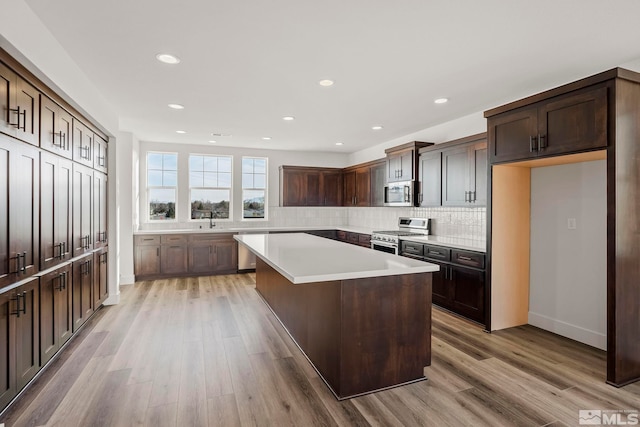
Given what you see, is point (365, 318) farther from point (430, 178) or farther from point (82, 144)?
point (82, 144)

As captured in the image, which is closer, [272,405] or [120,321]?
[272,405]

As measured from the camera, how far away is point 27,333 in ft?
7.75

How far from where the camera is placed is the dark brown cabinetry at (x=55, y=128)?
2.56 metres

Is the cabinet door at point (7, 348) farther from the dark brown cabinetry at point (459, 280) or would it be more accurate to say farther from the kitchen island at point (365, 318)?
the dark brown cabinetry at point (459, 280)

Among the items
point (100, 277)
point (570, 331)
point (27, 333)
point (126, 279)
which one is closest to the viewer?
point (27, 333)

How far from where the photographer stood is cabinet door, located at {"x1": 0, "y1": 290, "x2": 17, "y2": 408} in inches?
80.6

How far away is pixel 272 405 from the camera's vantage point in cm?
221

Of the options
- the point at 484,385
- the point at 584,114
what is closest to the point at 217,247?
the point at 484,385

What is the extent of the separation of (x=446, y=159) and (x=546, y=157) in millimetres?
1595

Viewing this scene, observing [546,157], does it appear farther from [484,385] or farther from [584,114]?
[484,385]

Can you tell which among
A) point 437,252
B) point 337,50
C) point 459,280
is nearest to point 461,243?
point 437,252

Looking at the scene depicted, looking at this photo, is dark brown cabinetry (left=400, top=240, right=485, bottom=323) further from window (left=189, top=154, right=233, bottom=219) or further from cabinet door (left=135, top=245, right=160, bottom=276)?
cabinet door (left=135, top=245, right=160, bottom=276)

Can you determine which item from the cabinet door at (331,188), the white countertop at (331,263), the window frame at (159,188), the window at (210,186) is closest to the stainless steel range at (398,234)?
the white countertop at (331,263)

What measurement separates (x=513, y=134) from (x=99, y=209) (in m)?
4.64
